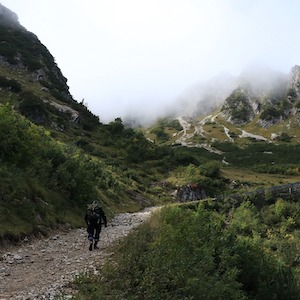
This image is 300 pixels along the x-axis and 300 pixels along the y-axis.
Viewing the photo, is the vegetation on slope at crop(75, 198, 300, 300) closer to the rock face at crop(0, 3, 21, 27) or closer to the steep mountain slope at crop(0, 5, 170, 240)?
the steep mountain slope at crop(0, 5, 170, 240)

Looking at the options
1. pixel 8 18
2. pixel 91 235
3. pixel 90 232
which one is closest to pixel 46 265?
pixel 91 235

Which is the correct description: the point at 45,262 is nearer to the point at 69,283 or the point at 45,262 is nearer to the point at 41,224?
the point at 69,283

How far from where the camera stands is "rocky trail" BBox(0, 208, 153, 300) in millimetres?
8703

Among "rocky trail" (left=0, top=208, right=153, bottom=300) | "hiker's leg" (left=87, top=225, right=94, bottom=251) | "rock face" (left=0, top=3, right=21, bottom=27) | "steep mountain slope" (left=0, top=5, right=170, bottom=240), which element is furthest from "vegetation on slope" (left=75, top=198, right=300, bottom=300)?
"rock face" (left=0, top=3, right=21, bottom=27)

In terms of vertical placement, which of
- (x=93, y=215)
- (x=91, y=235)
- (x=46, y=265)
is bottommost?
(x=46, y=265)

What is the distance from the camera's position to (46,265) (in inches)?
454

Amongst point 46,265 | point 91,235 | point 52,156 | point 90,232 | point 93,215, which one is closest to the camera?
point 46,265

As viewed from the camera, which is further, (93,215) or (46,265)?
(93,215)

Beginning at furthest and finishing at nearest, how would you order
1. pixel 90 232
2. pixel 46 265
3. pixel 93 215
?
pixel 93 215 < pixel 90 232 < pixel 46 265

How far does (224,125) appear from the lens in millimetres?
198500

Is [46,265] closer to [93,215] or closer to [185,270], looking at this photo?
[93,215]

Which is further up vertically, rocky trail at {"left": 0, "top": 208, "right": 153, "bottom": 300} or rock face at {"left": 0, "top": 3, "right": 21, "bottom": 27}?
rock face at {"left": 0, "top": 3, "right": 21, "bottom": 27}

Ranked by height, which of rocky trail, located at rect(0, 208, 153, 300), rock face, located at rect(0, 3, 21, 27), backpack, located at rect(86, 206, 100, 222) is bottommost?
rocky trail, located at rect(0, 208, 153, 300)

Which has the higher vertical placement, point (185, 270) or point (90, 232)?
point (185, 270)
